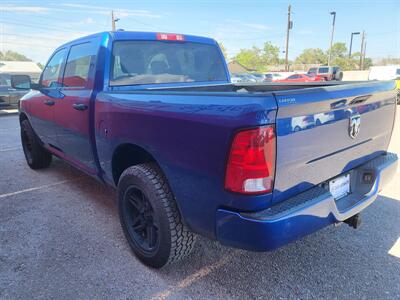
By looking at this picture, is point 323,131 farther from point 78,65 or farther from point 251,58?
point 251,58

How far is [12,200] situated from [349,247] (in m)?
3.77

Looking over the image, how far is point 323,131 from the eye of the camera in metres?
1.99

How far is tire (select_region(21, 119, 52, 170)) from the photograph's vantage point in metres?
4.98

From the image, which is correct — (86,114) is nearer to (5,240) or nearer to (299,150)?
(5,240)

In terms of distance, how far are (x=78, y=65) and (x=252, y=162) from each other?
2539mm

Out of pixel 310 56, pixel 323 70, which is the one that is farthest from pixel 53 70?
pixel 310 56

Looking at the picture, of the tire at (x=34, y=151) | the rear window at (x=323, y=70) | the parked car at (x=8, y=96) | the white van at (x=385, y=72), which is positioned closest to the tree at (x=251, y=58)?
the rear window at (x=323, y=70)

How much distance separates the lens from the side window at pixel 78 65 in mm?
3254

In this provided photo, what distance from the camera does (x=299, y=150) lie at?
6.13ft

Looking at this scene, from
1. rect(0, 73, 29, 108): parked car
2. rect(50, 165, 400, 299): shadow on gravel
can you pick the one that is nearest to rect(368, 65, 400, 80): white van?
rect(0, 73, 29, 108): parked car

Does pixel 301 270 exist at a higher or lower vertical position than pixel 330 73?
lower

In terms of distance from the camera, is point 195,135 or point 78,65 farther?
point 78,65

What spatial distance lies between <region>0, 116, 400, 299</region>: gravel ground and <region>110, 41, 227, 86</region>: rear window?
59.7 inches

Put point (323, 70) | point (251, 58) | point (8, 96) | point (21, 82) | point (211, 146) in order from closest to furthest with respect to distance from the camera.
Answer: point (211, 146) < point (21, 82) < point (8, 96) < point (323, 70) < point (251, 58)
